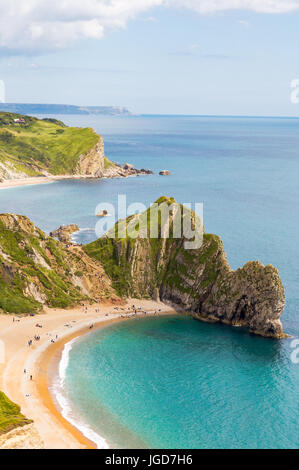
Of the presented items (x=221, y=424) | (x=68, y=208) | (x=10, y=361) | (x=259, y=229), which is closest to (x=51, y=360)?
(x=10, y=361)

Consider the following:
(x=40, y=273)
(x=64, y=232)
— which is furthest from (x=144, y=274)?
(x=64, y=232)

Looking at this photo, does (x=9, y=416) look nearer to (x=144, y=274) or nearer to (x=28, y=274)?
(x=28, y=274)

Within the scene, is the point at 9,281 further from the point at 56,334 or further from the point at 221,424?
the point at 221,424

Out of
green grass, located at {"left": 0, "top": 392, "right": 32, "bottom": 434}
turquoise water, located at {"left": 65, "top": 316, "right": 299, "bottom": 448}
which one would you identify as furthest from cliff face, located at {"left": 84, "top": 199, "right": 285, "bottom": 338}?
green grass, located at {"left": 0, "top": 392, "right": 32, "bottom": 434}

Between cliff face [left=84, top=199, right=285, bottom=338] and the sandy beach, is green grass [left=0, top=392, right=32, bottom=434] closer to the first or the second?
the sandy beach

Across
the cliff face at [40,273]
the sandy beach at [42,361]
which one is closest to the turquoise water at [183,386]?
the sandy beach at [42,361]

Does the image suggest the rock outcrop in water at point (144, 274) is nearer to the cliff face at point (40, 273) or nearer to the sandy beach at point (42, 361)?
the cliff face at point (40, 273)
